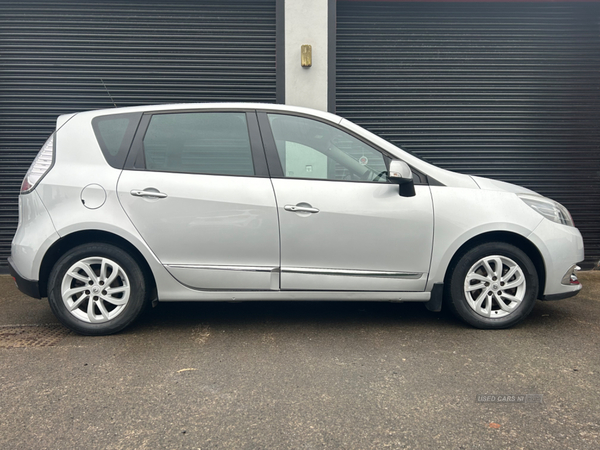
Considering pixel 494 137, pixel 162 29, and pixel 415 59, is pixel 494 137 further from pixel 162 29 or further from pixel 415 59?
pixel 162 29

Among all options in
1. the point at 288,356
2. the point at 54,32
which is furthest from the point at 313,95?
the point at 288,356

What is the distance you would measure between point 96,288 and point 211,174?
1.17 m

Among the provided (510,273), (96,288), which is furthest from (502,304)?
(96,288)

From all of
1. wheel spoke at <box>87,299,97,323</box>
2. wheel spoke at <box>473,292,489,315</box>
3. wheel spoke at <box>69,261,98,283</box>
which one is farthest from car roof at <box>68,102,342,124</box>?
wheel spoke at <box>473,292,489,315</box>

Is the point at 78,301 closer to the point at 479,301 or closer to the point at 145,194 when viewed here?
the point at 145,194

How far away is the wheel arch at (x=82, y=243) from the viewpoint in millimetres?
3561

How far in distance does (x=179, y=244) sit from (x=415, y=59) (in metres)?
4.47

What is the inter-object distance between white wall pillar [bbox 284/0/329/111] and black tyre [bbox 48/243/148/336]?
3.48 m

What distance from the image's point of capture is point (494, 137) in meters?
6.53

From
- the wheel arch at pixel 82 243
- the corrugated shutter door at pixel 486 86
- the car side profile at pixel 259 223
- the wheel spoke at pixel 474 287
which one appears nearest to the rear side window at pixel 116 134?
the car side profile at pixel 259 223

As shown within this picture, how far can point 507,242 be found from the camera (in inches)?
147

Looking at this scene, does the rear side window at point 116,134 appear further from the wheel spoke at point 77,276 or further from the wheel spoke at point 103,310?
the wheel spoke at point 103,310

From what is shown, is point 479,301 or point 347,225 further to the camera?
point 479,301

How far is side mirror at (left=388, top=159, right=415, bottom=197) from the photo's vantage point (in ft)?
11.2
